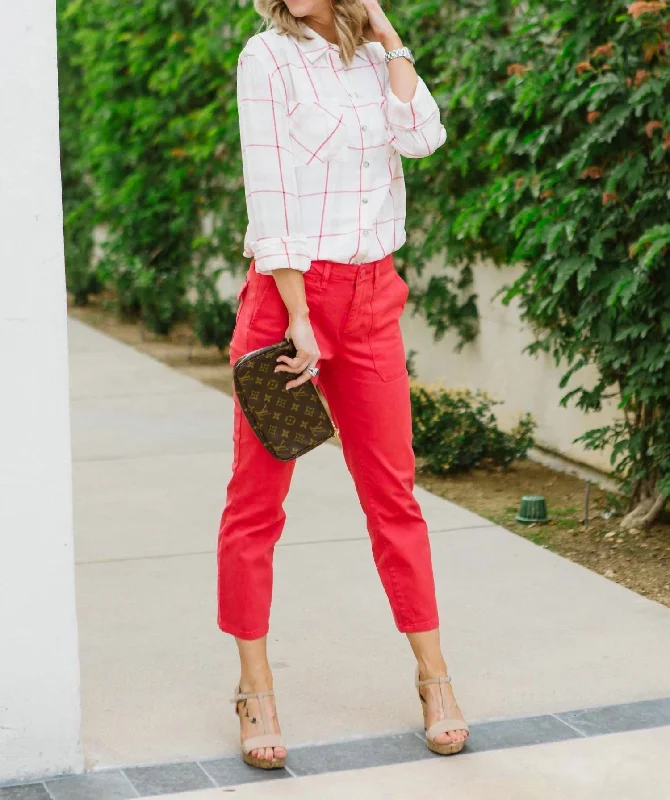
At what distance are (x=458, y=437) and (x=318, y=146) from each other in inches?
119

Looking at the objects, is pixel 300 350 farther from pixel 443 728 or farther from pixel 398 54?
pixel 443 728

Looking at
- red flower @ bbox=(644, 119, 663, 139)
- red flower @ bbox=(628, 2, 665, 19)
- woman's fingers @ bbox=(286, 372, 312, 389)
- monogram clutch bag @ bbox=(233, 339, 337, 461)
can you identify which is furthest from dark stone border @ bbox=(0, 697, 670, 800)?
red flower @ bbox=(628, 2, 665, 19)

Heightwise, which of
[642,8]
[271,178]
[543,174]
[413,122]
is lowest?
[543,174]

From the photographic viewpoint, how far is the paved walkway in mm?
3311

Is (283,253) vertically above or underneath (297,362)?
above

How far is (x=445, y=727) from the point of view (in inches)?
126

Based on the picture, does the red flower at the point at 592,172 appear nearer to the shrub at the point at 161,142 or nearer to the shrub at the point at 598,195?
the shrub at the point at 598,195

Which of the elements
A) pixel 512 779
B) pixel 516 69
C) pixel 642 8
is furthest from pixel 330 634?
pixel 516 69

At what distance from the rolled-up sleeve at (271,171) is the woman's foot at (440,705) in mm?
1017

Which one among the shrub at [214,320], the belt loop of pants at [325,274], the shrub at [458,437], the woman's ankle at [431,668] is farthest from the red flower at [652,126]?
the shrub at [214,320]

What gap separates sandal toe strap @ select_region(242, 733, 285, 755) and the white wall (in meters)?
2.93

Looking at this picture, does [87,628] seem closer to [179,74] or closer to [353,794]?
[353,794]

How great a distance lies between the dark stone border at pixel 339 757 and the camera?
300 cm

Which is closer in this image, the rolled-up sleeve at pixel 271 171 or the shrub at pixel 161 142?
the rolled-up sleeve at pixel 271 171
